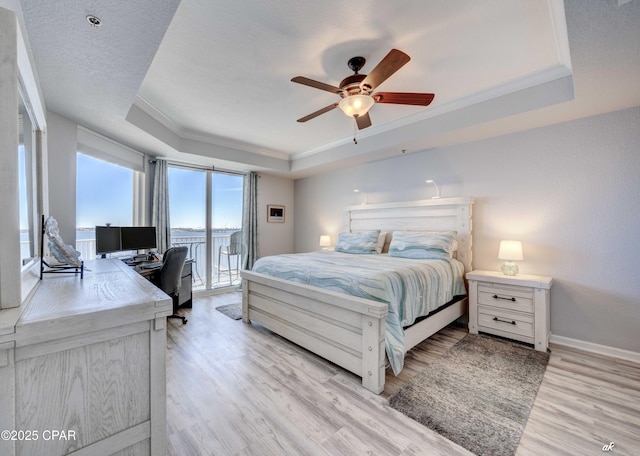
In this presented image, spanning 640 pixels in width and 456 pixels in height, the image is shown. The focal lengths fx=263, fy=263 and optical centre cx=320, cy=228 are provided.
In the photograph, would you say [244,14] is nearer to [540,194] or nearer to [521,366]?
[540,194]

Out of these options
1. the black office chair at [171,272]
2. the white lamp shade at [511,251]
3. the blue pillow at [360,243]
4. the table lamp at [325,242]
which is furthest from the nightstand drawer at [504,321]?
the black office chair at [171,272]

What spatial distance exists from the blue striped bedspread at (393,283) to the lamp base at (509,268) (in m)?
0.45

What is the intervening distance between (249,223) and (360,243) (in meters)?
2.35

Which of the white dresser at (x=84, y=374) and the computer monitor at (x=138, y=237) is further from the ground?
the computer monitor at (x=138, y=237)

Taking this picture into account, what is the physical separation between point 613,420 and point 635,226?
1768 mm

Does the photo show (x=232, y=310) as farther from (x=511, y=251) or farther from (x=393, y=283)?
(x=511, y=251)

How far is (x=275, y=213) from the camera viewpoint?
224 inches

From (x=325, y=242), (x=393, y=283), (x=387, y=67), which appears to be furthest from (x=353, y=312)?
(x=325, y=242)

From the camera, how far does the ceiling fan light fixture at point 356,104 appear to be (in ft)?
7.12

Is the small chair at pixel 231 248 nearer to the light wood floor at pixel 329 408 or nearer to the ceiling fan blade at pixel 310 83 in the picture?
the light wood floor at pixel 329 408

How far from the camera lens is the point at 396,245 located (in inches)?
138

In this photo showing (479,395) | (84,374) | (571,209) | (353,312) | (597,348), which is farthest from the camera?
(571,209)

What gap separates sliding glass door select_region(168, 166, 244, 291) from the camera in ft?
15.0

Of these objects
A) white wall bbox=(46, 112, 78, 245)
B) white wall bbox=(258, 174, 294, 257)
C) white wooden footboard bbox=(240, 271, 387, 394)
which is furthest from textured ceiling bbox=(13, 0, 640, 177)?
white wall bbox=(258, 174, 294, 257)
